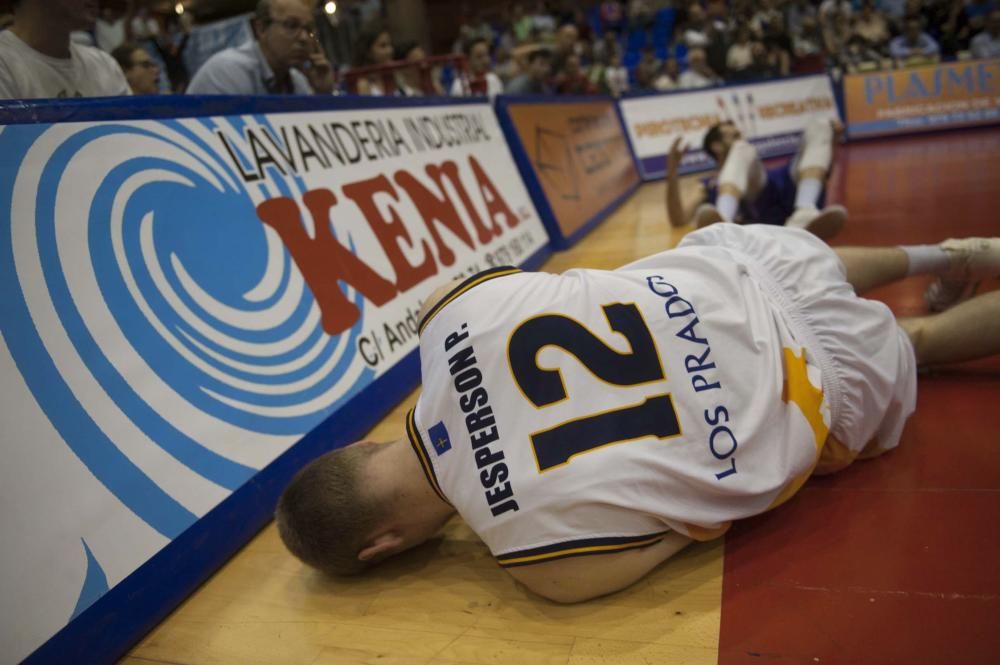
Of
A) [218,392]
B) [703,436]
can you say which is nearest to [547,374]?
[703,436]

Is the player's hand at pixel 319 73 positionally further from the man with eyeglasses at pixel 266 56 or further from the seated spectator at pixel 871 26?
the seated spectator at pixel 871 26

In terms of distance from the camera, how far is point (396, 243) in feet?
7.91

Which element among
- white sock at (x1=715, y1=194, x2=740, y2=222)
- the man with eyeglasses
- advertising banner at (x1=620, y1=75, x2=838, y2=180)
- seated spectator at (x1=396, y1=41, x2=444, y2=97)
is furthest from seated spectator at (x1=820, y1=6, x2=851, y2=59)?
the man with eyeglasses

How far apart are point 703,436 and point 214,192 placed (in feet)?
4.77

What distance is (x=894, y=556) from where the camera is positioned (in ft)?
3.79

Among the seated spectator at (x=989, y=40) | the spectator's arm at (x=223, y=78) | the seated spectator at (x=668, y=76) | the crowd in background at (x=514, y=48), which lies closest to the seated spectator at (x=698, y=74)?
the crowd in background at (x=514, y=48)

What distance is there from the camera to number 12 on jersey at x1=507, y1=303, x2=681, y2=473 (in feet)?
3.53

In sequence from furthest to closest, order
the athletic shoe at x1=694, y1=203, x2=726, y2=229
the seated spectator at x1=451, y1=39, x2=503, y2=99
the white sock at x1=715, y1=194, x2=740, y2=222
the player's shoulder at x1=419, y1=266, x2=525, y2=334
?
1. the seated spectator at x1=451, y1=39, x2=503, y2=99
2. the white sock at x1=715, y1=194, x2=740, y2=222
3. the athletic shoe at x1=694, y1=203, x2=726, y2=229
4. the player's shoulder at x1=419, y1=266, x2=525, y2=334

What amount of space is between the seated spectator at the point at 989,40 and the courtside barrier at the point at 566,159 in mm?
5308

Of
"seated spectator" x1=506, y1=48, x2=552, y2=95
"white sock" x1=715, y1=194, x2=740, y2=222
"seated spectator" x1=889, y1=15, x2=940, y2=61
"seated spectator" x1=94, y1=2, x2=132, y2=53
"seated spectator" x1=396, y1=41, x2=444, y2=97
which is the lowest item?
"seated spectator" x1=889, y1=15, x2=940, y2=61

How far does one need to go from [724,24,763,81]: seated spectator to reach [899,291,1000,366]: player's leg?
811 cm

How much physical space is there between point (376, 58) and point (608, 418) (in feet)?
17.4

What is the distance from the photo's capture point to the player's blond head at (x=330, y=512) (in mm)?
1217

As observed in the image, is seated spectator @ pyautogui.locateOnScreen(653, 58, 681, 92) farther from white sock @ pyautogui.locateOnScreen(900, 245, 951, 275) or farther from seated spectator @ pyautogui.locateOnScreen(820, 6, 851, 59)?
white sock @ pyautogui.locateOnScreen(900, 245, 951, 275)
